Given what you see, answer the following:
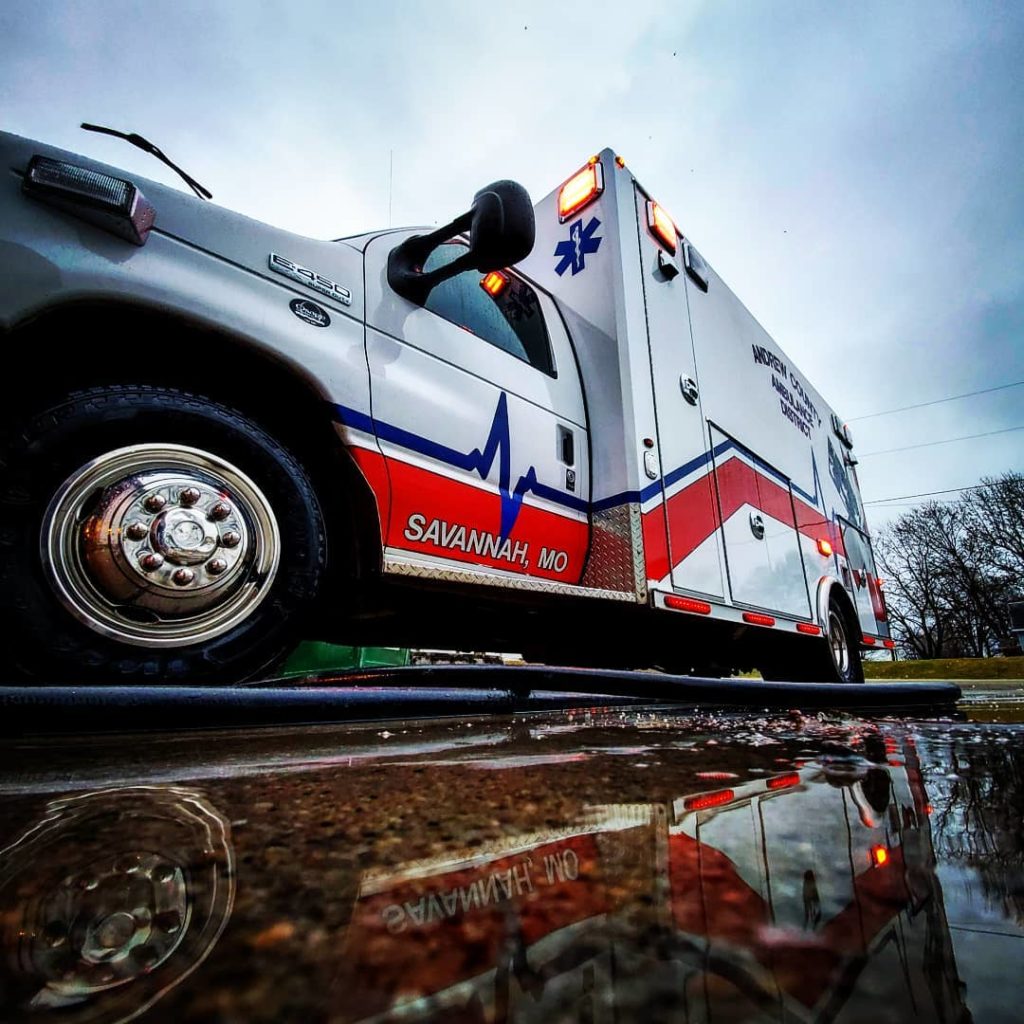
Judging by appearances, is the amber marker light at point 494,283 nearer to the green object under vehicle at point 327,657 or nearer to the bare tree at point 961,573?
the green object under vehicle at point 327,657

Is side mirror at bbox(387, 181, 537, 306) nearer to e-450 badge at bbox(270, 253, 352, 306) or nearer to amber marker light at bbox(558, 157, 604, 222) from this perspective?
e-450 badge at bbox(270, 253, 352, 306)

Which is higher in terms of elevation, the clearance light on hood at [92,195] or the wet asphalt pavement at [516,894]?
the clearance light on hood at [92,195]

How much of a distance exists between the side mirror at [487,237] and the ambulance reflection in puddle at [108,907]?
2084 millimetres

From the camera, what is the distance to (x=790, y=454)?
492cm

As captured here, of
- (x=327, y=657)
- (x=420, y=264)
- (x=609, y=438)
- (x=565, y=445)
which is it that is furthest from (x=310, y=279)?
(x=327, y=657)

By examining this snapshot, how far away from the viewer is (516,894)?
44cm

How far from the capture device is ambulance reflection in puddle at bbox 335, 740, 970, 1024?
0.30 m

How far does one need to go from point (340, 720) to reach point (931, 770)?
1.11 metres

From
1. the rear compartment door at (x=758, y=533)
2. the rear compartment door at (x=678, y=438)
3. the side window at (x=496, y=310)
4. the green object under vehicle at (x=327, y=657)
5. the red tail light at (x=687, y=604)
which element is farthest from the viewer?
the rear compartment door at (x=758, y=533)

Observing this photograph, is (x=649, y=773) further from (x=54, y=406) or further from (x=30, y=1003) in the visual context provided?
(x=54, y=406)

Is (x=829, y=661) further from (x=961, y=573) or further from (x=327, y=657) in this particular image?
(x=961, y=573)

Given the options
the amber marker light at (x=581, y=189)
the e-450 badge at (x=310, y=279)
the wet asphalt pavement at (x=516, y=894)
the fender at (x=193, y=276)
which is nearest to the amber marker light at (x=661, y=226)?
the amber marker light at (x=581, y=189)

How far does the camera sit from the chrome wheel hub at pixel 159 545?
154 centimetres

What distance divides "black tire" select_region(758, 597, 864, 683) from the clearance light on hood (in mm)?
4770
